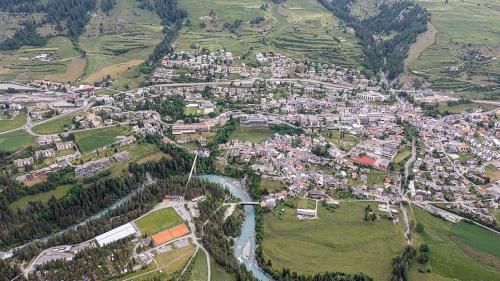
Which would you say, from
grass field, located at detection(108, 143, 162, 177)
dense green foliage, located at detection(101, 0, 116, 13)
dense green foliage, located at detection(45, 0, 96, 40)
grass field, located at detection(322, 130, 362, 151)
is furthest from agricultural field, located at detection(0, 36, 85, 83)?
grass field, located at detection(322, 130, 362, 151)

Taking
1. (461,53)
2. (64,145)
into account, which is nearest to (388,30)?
(461,53)

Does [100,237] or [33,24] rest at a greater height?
[33,24]

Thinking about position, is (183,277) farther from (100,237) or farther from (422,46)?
(422,46)

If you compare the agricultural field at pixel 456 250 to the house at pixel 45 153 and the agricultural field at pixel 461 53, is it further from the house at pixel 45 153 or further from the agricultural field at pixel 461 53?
the house at pixel 45 153

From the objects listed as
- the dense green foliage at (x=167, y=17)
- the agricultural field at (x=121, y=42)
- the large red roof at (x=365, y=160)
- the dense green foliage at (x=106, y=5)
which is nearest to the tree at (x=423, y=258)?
the large red roof at (x=365, y=160)

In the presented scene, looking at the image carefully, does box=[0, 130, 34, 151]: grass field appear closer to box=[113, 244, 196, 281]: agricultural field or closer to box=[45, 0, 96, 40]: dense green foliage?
box=[113, 244, 196, 281]: agricultural field

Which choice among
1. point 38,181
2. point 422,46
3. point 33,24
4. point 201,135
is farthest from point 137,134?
point 422,46
